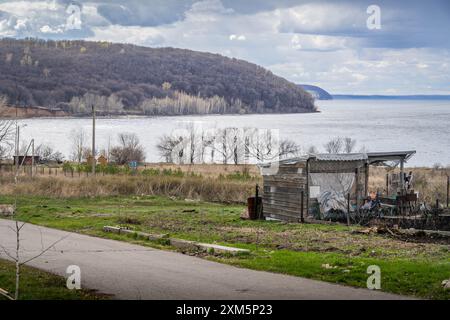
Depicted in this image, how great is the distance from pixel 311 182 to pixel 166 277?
49.6 feet

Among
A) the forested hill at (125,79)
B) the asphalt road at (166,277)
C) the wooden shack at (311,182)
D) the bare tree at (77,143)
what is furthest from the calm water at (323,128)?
the asphalt road at (166,277)

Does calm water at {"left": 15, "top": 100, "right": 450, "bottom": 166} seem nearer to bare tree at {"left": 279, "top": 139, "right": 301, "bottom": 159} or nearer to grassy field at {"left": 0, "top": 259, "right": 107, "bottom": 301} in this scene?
bare tree at {"left": 279, "top": 139, "right": 301, "bottom": 159}

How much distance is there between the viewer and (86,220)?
82.0ft

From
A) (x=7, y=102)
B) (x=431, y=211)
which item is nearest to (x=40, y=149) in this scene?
(x=7, y=102)

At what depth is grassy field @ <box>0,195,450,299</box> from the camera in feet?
40.7

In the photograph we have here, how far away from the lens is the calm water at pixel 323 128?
57.8 m

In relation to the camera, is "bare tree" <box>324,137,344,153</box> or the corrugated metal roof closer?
the corrugated metal roof

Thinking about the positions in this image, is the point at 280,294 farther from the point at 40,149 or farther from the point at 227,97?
the point at 40,149

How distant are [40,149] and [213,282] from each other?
61149 millimetres

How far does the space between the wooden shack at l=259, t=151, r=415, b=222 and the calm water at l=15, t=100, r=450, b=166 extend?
23.5 m

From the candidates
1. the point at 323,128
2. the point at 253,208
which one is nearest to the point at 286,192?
the point at 253,208

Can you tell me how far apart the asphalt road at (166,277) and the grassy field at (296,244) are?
2.30ft

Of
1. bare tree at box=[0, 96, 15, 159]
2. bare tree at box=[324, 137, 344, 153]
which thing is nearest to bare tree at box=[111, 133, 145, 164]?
bare tree at box=[0, 96, 15, 159]
